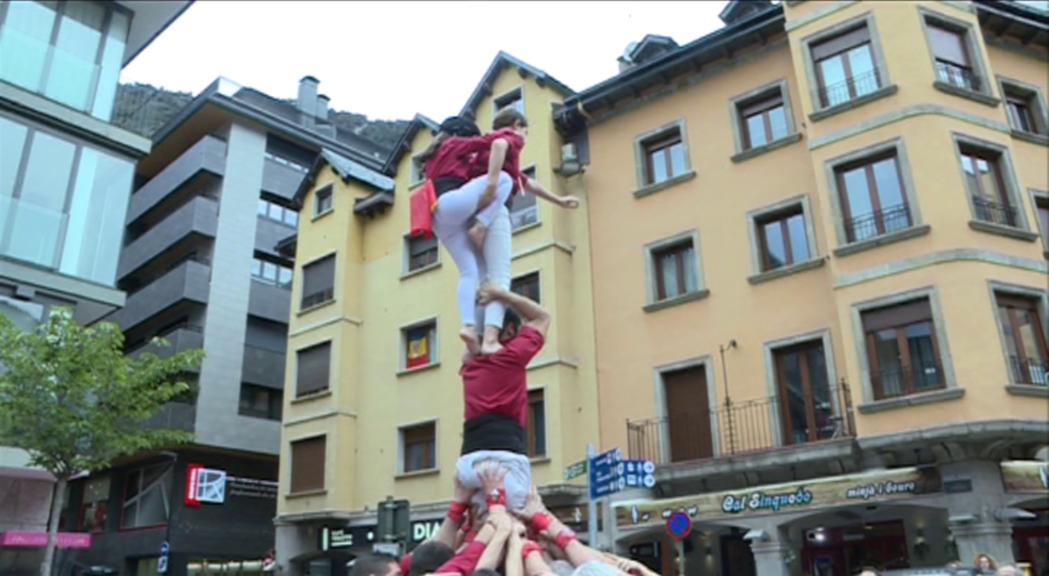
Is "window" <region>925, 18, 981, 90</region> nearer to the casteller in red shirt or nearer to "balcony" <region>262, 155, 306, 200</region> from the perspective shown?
the casteller in red shirt

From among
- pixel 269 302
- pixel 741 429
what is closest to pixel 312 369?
pixel 269 302

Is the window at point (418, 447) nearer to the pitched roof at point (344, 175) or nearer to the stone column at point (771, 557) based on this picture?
the pitched roof at point (344, 175)

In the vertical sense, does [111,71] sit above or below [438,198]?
above

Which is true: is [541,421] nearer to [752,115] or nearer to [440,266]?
[440,266]

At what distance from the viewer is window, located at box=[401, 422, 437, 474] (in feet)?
78.3

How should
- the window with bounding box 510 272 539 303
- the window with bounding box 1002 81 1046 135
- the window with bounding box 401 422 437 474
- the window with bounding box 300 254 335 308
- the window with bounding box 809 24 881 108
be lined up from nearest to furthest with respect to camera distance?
the window with bounding box 809 24 881 108, the window with bounding box 1002 81 1046 135, the window with bounding box 510 272 539 303, the window with bounding box 401 422 437 474, the window with bounding box 300 254 335 308

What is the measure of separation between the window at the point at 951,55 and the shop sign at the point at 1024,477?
7926 mm

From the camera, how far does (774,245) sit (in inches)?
776

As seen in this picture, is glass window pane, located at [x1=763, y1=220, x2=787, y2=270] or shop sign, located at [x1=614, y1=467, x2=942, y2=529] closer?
shop sign, located at [x1=614, y1=467, x2=942, y2=529]

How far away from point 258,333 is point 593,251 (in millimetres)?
15906

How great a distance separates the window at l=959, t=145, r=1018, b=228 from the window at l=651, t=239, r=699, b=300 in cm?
601

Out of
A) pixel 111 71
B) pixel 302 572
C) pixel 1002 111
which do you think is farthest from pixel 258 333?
pixel 1002 111

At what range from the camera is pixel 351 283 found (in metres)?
27.2

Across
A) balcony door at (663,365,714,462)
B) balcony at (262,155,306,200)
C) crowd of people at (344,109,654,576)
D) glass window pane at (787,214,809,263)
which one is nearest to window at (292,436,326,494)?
balcony door at (663,365,714,462)
